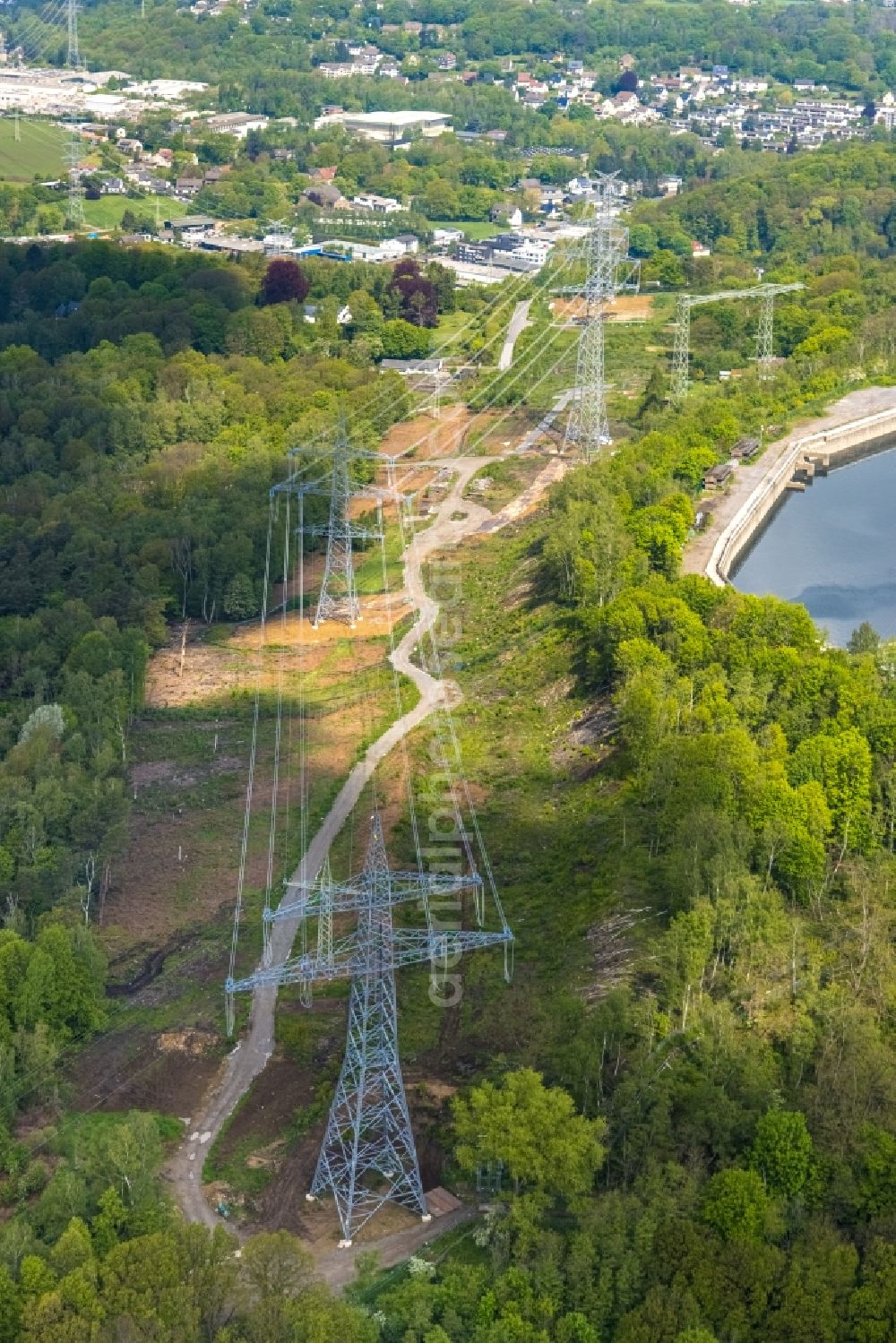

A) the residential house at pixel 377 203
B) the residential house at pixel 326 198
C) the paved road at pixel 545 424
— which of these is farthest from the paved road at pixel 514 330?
the residential house at pixel 326 198

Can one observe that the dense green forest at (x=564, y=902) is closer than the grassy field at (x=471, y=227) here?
Yes

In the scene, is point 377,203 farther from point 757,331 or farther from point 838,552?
point 838,552

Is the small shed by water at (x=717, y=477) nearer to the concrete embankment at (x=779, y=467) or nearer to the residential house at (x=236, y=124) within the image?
the concrete embankment at (x=779, y=467)

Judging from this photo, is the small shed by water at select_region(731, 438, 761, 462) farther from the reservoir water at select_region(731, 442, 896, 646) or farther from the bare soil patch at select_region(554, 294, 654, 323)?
the bare soil patch at select_region(554, 294, 654, 323)

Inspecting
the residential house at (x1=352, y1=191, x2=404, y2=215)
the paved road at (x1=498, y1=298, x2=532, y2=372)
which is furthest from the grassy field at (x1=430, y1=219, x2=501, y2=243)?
the paved road at (x1=498, y1=298, x2=532, y2=372)

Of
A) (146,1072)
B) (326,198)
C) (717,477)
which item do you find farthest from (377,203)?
(146,1072)

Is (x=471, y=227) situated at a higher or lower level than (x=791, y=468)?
higher

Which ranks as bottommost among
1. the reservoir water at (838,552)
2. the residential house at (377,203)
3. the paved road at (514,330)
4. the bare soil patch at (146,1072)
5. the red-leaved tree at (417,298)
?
the bare soil patch at (146,1072)
